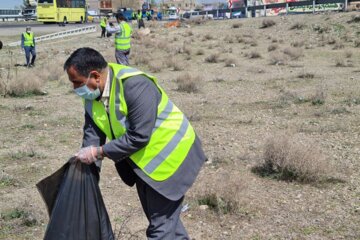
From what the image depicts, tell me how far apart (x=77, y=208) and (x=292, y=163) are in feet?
11.1

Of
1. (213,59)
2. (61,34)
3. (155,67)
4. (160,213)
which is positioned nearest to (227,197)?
(160,213)

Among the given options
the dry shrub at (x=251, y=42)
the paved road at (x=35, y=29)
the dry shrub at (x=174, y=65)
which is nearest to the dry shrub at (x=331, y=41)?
the dry shrub at (x=251, y=42)

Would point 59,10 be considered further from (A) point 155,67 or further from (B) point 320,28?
(A) point 155,67

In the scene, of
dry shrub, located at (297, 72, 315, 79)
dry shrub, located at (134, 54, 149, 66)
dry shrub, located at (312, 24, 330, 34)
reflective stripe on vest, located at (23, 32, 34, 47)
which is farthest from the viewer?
dry shrub, located at (312, 24, 330, 34)

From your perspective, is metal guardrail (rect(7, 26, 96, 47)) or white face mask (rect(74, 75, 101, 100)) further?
metal guardrail (rect(7, 26, 96, 47))

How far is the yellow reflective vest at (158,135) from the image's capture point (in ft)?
10.1

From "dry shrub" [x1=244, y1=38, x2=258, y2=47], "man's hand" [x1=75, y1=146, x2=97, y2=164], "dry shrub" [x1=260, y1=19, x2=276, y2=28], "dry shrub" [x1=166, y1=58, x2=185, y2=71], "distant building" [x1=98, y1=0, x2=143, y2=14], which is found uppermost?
"distant building" [x1=98, y1=0, x2=143, y2=14]

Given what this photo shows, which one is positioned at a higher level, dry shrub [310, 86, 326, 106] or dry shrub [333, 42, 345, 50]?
dry shrub [333, 42, 345, 50]

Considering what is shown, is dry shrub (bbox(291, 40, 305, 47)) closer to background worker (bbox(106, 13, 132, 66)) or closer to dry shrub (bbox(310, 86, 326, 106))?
background worker (bbox(106, 13, 132, 66))

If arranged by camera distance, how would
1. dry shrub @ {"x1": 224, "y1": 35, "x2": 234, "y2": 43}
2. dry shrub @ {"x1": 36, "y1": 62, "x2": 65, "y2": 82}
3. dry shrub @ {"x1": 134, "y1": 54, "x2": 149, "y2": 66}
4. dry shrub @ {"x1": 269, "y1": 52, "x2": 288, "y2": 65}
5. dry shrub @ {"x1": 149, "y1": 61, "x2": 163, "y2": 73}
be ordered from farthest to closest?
dry shrub @ {"x1": 224, "y1": 35, "x2": 234, "y2": 43}
dry shrub @ {"x1": 134, "y1": 54, "x2": 149, "y2": 66}
dry shrub @ {"x1": 269, "y1": 52, "x2": 288, "y2": 65}
dry shrub @ {"x1": 149, "y1": 61, "x2": 163, "y2": 73}
dry shrub @ {"x1": 36, "y1": 62, "x2": 65, "y2": 82}

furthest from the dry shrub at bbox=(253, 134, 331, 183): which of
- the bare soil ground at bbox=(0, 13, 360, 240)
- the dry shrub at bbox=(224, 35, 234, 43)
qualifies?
the dry shrub at bbox=(224, 35, 234, 43)

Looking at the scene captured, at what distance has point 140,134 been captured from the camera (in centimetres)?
297

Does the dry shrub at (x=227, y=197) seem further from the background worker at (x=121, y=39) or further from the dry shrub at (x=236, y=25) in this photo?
the dry shrub at (x=236, y=25)

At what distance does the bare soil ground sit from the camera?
16.3ft
